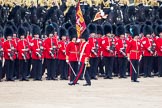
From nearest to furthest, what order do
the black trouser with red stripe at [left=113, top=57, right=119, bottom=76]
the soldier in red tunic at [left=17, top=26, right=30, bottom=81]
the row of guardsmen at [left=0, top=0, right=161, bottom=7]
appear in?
the soldier in red tunic at [left=17, top=26, right=30, bottom=81] < the black trouser with red stripe at [left=113, top=57, right=119, bottom=76] < the row of guardsmen at [left=0, top=0, right=161, bottom=7]

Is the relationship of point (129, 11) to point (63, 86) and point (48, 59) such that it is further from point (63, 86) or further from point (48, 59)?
point (63, 86)

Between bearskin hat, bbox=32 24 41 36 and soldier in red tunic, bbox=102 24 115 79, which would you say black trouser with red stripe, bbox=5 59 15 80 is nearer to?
bearskin hat, bbox=32 24 41 36

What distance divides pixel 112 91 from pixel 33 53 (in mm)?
3908

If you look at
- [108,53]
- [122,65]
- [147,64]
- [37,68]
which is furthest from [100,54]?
[37,68]

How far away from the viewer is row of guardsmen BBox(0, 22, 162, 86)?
18.5 metres

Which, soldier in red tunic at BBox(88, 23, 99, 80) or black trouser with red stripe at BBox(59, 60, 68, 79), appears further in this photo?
soldier in red tunic at BBox(88, 23, 99, 80)

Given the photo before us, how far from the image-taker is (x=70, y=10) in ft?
72.3

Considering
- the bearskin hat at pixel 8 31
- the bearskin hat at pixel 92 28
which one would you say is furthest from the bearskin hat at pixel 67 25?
the bearskin hat at pixel 8 31

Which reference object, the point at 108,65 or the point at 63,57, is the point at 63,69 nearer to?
the point at 63,57

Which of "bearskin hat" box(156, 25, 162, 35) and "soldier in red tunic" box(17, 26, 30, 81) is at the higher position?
"bearskin hat" box(156, 25, 162, 35)

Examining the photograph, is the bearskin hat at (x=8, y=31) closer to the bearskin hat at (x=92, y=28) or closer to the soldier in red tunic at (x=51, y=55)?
the soldier in red tunic at (x=51, y=55)

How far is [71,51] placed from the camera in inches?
700

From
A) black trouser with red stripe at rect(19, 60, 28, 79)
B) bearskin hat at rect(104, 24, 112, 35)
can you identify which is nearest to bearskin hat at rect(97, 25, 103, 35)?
bearskin hat at rect(104, 24, 112, 35)

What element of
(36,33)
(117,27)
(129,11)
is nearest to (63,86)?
(36,33)
